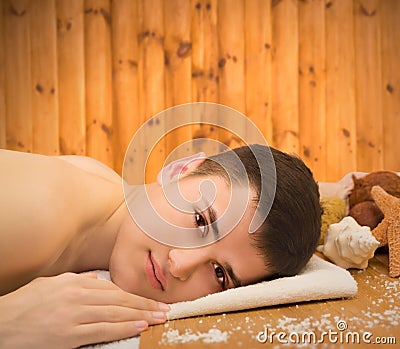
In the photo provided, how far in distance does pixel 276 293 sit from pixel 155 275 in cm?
26

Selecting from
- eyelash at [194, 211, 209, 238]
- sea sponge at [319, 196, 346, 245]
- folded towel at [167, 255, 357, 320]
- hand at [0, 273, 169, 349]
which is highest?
eyelash at [194, 211, 209, 238]

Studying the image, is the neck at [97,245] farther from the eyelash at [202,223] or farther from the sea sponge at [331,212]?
the sea sponge at [331,212]

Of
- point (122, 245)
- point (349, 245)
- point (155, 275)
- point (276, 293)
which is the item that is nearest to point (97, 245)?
point (122, 245)

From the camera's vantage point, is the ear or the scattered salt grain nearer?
the scattered salt grain

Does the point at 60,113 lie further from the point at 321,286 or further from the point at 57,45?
the point at 321,286

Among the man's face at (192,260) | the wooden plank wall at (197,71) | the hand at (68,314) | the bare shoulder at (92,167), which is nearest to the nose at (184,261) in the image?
the man's face at (192,260)

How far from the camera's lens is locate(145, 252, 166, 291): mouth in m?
1.14

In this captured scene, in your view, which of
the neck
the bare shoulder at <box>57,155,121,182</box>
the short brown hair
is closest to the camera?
the short brown hair

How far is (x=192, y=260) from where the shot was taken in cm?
111

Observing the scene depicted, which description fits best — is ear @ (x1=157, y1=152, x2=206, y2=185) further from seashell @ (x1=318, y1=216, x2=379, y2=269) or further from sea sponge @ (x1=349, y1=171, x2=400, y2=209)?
sea sponge @ (x1=349, y1=171, x2=400, y2=209)

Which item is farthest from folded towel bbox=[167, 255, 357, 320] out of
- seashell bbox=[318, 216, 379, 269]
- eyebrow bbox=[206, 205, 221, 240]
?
seashell bbox=[318, 216, 379, 269]

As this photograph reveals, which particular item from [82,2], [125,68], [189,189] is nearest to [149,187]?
[189,189]

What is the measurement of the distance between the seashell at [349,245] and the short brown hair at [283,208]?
25 centimetres

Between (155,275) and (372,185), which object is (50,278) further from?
(372,185)
